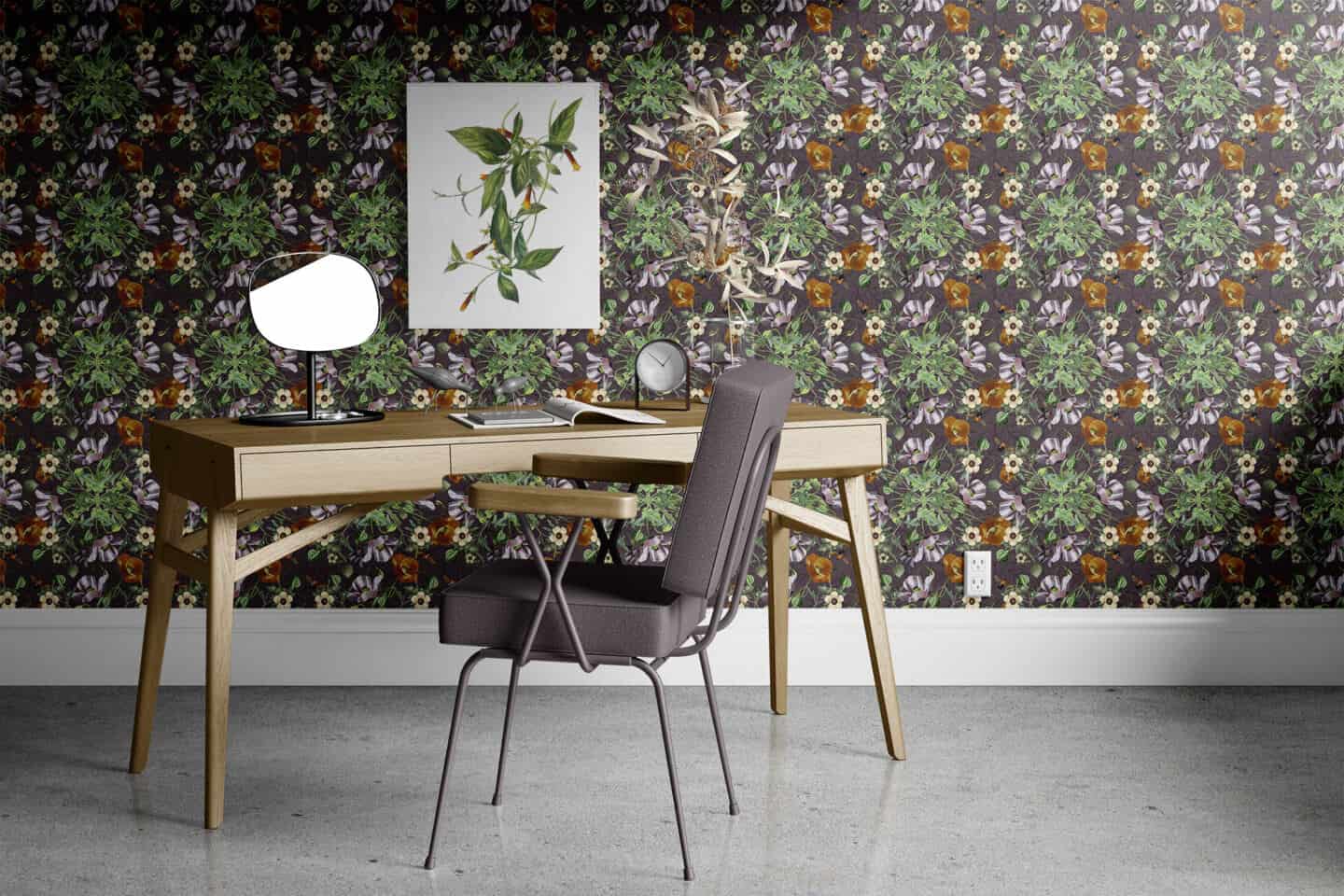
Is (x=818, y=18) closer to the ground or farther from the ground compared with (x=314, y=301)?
farther from the ground

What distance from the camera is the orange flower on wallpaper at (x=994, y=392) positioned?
385cm

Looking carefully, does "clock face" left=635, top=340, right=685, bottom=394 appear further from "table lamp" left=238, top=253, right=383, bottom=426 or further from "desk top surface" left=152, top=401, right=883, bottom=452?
"table lamp" left=238, top=253, right=383, bottom=426

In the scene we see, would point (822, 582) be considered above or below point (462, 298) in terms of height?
below

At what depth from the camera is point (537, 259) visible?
3770 millimetres

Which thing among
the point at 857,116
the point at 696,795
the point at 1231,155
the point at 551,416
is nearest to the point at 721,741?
the point at 696,795

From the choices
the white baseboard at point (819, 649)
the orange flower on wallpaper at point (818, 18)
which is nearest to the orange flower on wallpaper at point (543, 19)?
the orange flower on wallpaper at point (818, 18)

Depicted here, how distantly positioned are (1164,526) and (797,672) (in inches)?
43.2

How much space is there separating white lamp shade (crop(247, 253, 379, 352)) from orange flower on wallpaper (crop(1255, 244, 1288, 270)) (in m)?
2.36

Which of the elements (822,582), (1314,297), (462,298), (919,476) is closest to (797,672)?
(822,582)

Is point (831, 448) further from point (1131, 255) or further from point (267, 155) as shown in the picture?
point (267, 155)

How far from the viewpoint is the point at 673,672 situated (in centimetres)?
386

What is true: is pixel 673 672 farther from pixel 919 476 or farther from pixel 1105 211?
pixel 1105 211

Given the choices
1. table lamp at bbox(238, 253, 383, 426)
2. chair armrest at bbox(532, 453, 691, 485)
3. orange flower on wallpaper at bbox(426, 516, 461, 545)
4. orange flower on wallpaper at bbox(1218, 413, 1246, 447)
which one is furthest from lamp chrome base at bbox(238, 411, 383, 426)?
orange flower on wallpaper at bbox(1218, 413, 1246, 447)

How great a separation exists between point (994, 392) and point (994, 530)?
15.0 inches
